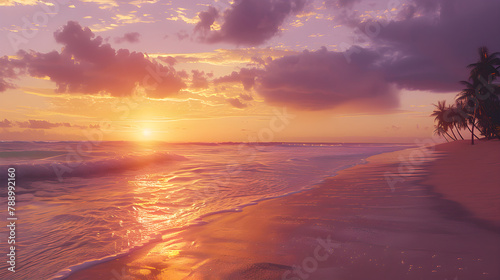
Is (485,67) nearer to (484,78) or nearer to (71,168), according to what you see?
(484,78)

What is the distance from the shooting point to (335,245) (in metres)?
3.91

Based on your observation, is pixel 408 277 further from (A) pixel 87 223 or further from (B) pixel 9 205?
(B) pixel 9 205

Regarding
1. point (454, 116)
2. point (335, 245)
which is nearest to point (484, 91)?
point (454, 116)

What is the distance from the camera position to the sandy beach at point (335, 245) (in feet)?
10.3

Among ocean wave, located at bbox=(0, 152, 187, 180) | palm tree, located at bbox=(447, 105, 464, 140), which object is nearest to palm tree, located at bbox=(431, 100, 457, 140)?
palm tree, located at bbox=(447, 105, 464, 140)

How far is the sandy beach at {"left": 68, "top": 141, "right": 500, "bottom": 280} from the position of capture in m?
3.15

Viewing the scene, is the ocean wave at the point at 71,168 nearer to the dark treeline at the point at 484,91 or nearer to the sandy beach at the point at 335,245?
the sandy beach at the point at 335,245

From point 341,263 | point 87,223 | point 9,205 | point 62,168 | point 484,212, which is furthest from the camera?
point 62,168

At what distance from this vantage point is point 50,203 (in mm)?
7539

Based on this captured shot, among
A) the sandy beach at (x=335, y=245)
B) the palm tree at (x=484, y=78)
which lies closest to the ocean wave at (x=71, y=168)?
the sandy beach at (x=335, y=245)

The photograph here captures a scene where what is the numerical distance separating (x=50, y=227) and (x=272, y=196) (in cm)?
548

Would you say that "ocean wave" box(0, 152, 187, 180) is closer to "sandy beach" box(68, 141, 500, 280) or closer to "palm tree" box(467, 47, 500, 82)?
"sandy beach" box(68, 141, 500, 280)

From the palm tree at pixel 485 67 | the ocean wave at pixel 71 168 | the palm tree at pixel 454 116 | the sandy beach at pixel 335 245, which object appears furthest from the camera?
the palm tree at pixel 454 116

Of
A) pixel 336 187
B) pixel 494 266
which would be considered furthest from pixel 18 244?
pixel 336 187
